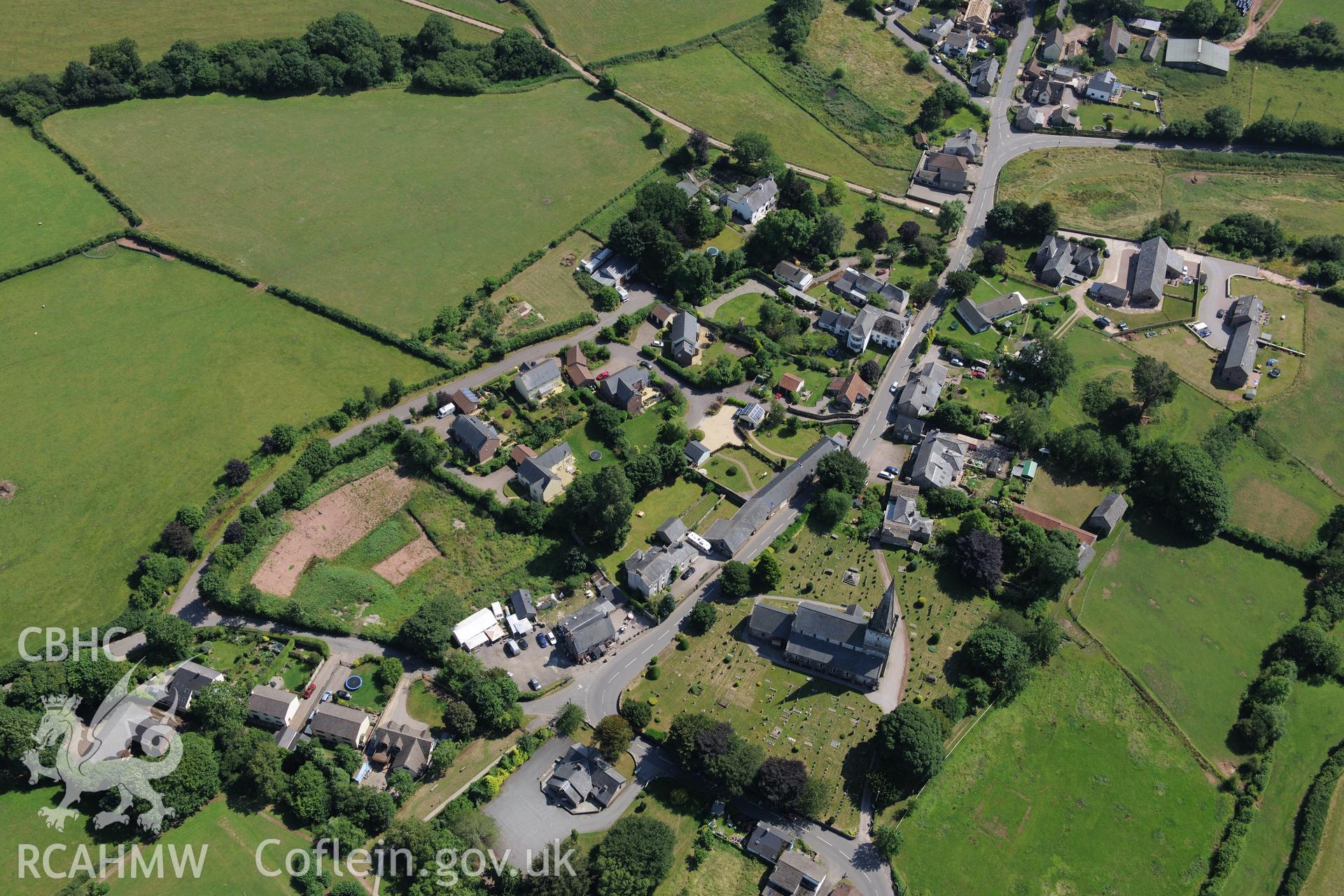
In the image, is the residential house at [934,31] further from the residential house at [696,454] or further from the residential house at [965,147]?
the residential house at [696,454]

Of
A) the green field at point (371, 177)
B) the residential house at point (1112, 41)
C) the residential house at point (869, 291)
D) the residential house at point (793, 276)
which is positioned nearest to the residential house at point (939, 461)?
the residential house at point (869, 291)

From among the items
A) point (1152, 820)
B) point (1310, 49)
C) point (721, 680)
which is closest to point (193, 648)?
point (721, 680)

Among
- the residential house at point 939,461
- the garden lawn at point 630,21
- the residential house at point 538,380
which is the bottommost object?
the residential house at point 538,380

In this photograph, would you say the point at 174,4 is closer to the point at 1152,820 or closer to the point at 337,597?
the point at 337,597

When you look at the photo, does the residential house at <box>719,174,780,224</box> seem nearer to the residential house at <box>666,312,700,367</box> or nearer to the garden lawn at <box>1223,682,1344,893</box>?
the residential house at <box>666,312,700,367</box>

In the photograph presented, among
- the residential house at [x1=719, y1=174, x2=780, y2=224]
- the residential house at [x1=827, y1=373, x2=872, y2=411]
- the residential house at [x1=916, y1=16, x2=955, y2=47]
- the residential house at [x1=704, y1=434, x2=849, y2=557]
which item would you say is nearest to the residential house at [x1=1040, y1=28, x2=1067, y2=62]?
the residential house at [x1=916, y1=16, x2=955, y2=47]

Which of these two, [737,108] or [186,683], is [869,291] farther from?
[186,683]
